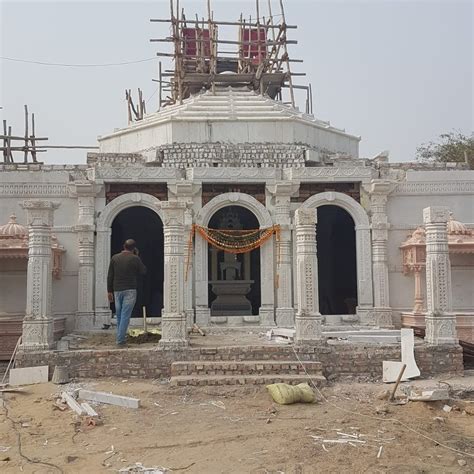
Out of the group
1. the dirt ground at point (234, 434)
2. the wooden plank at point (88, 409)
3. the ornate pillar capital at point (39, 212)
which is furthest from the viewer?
the ornate pillar capital at point (39, 212)

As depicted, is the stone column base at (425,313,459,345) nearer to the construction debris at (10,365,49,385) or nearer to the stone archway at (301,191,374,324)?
the stone archway at (301,191,374,324)

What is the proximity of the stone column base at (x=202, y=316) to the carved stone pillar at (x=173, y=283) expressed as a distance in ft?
9.27

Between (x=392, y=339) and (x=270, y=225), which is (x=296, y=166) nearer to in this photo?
(x=270, y=225)

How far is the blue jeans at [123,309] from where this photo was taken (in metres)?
9.92

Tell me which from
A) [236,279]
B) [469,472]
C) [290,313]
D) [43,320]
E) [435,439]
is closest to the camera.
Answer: [469,472]

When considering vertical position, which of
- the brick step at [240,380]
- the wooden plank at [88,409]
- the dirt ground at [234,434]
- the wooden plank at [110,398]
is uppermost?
the brick step at [240,380]

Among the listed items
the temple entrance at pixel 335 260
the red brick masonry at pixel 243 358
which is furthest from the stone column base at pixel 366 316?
the red brick masonry at pixel 243 358

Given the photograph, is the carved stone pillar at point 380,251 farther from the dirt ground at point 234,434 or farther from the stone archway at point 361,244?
the dirt ground at point 234,434

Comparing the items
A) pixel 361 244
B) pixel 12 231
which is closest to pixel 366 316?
pixel 361 244

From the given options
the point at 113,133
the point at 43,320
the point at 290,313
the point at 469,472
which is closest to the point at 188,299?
the point at 290,313

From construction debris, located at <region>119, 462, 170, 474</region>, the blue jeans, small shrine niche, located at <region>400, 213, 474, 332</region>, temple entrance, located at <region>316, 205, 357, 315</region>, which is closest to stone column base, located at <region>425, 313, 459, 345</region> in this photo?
small shrine niche, located at <region>400, 213, 474, 332</region>

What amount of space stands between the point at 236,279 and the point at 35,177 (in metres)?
5.53

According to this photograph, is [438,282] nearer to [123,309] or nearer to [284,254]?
[284,254]

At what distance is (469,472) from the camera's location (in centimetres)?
541
